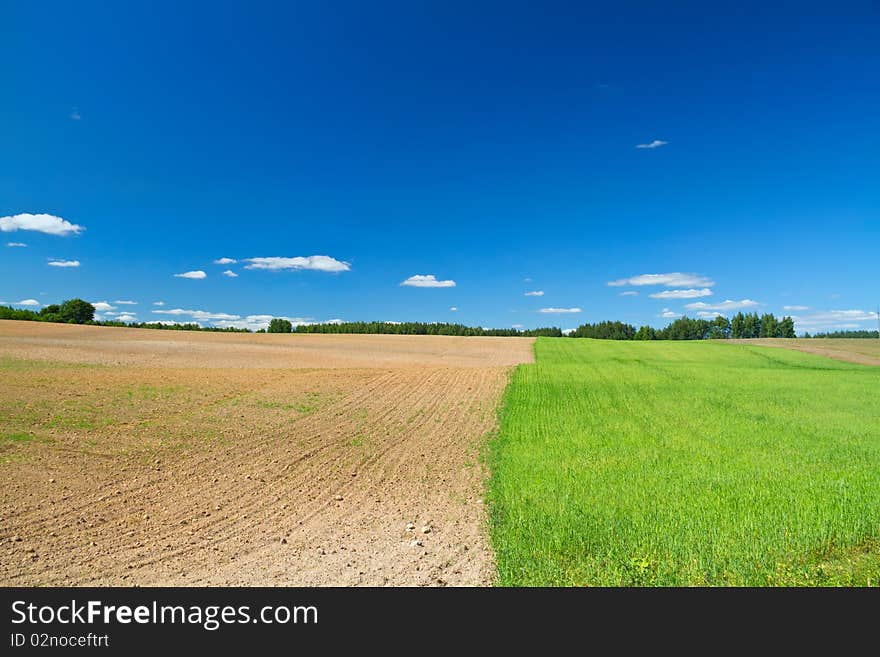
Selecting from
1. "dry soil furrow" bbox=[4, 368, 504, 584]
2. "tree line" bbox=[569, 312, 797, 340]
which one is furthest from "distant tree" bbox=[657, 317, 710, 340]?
"dry soil furrow" bbox=[4, 368, 504, 584]

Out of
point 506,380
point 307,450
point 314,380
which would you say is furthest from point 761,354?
point 307,450

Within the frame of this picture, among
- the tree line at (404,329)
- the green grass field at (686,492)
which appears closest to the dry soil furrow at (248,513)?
the green grass field at (686,492)

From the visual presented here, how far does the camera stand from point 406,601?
571 cm

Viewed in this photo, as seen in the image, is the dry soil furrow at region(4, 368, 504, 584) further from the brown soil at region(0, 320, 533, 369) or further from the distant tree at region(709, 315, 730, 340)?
the distant tree at region(709, 315, 730, 340)

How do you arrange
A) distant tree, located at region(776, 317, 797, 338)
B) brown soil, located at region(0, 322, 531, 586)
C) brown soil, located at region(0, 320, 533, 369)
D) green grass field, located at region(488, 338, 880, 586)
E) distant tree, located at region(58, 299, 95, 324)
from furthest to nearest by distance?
distant tree, located at region(776, 317, 797, 338)
distant tree, located at region(58, 299, 95, 324)
brown soil, located at region(0, 320, 533, 369)
brown soil, located at region(0, 322, 531, 586)
green grass field, located at region(488, 338, 880, 586)

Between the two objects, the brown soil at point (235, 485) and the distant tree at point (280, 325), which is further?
the distant tree at point (280, 325)

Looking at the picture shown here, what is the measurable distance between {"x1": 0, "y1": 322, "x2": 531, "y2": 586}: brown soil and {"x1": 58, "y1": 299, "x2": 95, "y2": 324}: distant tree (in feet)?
284

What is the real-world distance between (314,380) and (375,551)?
19.5m

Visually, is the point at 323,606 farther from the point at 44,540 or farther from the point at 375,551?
the point at 44,540

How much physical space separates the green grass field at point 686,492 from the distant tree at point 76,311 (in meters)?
101

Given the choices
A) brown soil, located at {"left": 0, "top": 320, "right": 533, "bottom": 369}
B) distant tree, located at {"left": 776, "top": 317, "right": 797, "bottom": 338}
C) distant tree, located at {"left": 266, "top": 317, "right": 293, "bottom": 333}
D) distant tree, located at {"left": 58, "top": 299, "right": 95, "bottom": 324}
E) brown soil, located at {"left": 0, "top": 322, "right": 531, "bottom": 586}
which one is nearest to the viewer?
brown soil, located at {"left": 0, "top": 322, "right": 531, "bottom": 586}

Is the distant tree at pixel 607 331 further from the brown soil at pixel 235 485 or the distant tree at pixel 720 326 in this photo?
the brown soil at pixel 235 485

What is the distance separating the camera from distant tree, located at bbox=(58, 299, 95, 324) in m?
93.7

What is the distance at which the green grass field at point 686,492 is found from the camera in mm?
6750
